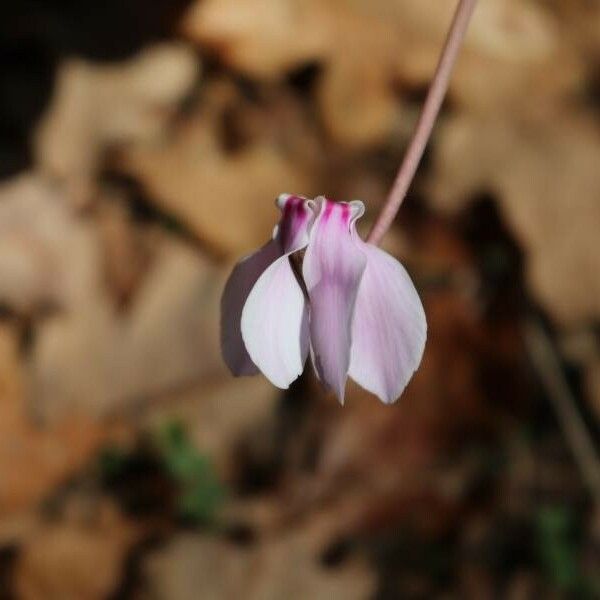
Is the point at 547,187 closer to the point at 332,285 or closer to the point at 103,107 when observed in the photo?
the point at 103,107

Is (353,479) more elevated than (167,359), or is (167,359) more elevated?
(167,359)

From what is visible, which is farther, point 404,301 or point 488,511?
point 488,511

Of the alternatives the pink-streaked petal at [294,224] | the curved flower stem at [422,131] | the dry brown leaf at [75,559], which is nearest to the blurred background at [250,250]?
the dry brown leaf at [75,559]

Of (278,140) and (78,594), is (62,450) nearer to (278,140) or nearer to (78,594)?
(78,594)

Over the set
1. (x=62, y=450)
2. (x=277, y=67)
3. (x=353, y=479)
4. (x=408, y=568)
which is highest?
(x=277, y=67)

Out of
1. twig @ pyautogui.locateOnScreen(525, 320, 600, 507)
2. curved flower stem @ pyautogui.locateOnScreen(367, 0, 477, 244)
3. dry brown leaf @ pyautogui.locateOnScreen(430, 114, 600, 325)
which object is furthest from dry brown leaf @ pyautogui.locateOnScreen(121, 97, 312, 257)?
curved flower stem @ pyautogui.locateOnScreen(367, 0, 477, 244)

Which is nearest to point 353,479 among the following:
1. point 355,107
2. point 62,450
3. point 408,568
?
point 408,568

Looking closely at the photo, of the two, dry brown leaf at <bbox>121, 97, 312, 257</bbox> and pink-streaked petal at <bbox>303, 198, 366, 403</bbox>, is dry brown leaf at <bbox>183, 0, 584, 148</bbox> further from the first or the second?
pink-streaked petal at <bbox>303, 198, 366, 403</bbox>
